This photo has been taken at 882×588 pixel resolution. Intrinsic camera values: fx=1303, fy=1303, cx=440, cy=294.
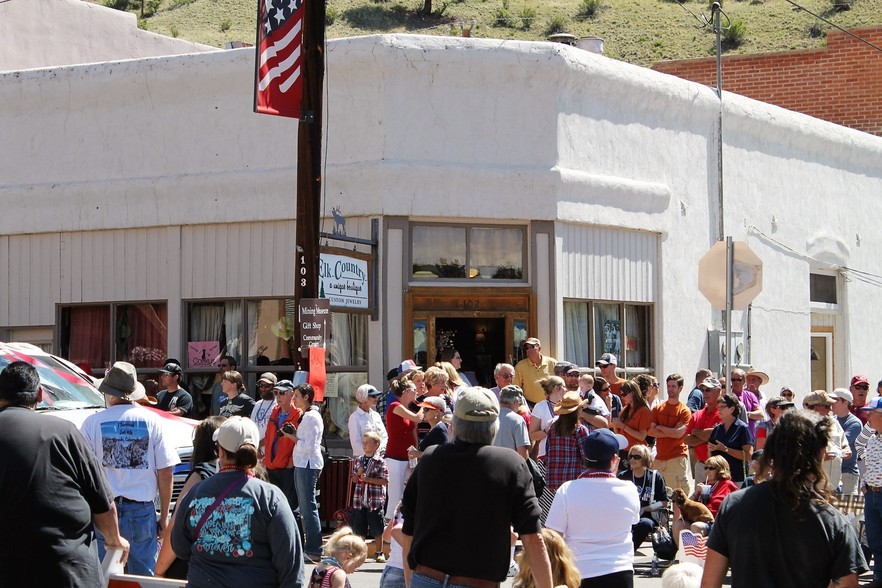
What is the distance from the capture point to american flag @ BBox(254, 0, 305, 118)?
14367 millimetres

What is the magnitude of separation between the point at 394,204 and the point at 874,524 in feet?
23.7

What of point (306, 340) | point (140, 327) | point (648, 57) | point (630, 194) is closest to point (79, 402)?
point (306, 340)

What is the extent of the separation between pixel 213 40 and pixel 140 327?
132 feet

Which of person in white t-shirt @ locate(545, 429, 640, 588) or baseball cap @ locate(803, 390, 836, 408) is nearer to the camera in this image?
person in white t-shirt @ locate(545, 429, 640, 588)

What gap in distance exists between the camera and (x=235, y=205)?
666 inches

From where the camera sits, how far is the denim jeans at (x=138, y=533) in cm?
884

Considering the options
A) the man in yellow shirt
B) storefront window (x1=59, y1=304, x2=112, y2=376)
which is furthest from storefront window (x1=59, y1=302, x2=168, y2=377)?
the man in yellow shirt

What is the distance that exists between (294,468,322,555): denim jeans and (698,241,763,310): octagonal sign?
4.78m

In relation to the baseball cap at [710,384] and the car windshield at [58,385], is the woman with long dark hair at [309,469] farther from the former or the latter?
the baseball cap at [710,384]

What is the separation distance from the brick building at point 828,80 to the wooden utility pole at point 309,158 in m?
14.3

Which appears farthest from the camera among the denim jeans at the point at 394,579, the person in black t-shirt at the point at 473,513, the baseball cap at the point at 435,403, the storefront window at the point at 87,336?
the storefront window at the point at 87,336

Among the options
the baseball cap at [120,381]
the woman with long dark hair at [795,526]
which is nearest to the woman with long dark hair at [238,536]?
the woman with long dark hair at [795,526]

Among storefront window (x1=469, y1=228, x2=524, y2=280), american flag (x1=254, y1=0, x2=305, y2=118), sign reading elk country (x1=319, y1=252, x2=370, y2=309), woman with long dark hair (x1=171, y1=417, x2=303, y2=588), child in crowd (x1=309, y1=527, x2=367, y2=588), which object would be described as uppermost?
american flag (x1=254, y1=0, x2=305, y2=118)

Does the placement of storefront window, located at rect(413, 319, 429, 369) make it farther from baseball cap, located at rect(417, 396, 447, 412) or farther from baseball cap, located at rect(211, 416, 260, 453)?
baseball cap, located at rect(211, 416, 260, 453)
